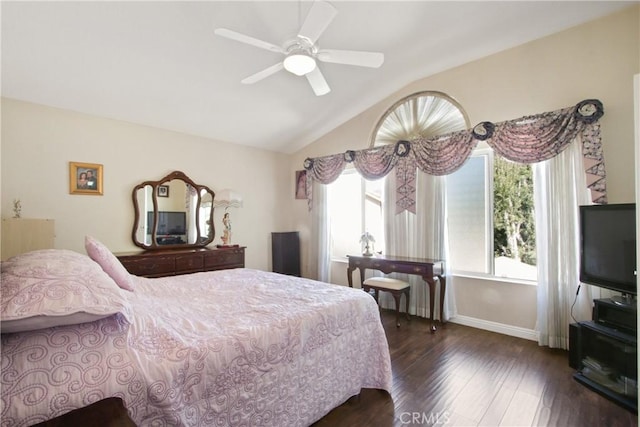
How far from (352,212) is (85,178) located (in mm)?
3580

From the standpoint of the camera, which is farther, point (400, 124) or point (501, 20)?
point (400, 124)

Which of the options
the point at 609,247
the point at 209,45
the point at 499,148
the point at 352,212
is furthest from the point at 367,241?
the point at 209,45

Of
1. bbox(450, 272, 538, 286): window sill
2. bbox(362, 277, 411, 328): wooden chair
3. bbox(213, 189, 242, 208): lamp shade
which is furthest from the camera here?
bbox(213, 189, 242, 208): lamp shade

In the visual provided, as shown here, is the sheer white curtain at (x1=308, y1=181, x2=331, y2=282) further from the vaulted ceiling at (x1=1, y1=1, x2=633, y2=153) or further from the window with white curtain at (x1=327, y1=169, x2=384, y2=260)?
the vaulted ceiling at (x1=1, y1=1, x2=633, y2=153)

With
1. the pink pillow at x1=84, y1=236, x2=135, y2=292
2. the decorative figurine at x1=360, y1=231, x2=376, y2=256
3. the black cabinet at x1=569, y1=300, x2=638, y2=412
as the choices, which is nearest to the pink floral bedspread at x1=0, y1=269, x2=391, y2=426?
the pink pillow at x1=84, y1=236, x2=135, y2=292

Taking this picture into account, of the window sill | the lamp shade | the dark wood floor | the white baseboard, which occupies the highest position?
the lamp shade

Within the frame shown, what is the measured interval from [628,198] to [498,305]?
1.52 metres

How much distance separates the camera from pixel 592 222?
7.86ft

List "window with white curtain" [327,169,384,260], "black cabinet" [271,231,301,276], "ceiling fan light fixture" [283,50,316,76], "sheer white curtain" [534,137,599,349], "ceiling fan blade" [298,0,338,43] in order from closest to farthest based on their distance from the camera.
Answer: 1. "ceiling fan blade" [298,0,338,43]
2. "ceiling fan light fixture" [283,50,316,76]
3. "sheer white curtain" [534,137,599,349]
4. "window with white curtain" [327,169,384,260]
5. "black cabinet" [271,231,301,276]

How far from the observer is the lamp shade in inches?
169

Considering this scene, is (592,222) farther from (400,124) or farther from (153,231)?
(153,231)

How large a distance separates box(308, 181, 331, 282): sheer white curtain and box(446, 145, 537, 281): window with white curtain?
6.38 ft

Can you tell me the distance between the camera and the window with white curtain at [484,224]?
3166 millimetres

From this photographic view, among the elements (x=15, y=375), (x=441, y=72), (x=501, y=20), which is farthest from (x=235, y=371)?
(x=441, y=72)
